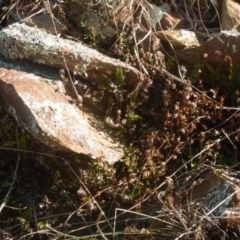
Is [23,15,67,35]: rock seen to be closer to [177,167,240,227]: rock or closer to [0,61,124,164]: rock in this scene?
[0,61,124,164]: rock

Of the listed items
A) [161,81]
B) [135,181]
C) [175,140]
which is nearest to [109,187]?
[135,181]


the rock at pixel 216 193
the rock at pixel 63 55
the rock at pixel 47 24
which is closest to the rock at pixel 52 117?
the rock at pixel 63 55

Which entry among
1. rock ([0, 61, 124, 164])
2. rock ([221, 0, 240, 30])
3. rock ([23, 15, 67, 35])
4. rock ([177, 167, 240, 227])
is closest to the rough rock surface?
rock ([177, 167, 240, 227])

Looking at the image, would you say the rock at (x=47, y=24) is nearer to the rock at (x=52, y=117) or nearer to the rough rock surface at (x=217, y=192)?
the rock at (x=52, y=117)

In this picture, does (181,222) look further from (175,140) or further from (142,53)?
(142,53)

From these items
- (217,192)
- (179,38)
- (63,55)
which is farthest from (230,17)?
(217,192)

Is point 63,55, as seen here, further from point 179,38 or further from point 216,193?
point 216,193

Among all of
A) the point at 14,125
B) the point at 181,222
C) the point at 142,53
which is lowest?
the point at 181,222
